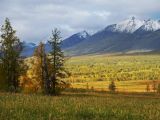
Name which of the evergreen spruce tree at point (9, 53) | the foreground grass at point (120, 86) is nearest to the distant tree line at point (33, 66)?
the evergreen spruce tree at point (9, 53)

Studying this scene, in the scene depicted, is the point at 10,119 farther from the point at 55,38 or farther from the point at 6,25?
the point at 55,38

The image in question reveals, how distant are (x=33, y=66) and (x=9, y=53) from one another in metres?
8.27

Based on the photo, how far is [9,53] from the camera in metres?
57.1

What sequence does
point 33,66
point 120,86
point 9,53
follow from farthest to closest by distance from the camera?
point 120,86
point 33,66
point 9,53

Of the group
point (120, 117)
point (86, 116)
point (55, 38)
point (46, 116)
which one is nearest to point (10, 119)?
point (46, 116)

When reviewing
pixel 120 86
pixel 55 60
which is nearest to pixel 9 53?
pixel 55 60

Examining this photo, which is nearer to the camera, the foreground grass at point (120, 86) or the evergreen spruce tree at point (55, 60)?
the evergreen spruce tree at point (55, 60)

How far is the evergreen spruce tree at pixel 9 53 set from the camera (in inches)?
2240

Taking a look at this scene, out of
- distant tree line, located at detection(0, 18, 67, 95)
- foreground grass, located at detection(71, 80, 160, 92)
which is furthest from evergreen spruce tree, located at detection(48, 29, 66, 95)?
foreground grass, located at detection(71, 80, 160, 92)

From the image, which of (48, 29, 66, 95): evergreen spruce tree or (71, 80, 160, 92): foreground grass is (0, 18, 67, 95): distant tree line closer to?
(48, 29, 66, 95): evergreen spruce tree

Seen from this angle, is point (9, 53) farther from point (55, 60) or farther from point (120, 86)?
point (120, 86)

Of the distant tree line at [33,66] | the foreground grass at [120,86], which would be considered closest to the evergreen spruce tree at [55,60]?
the distant tree line at [33,66]

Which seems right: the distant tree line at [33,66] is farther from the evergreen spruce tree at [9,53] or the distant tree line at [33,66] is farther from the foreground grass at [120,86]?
the foreground grass at [120,86]

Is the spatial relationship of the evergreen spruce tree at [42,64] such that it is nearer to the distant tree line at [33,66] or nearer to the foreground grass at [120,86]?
the distant tree line at [33,66]
